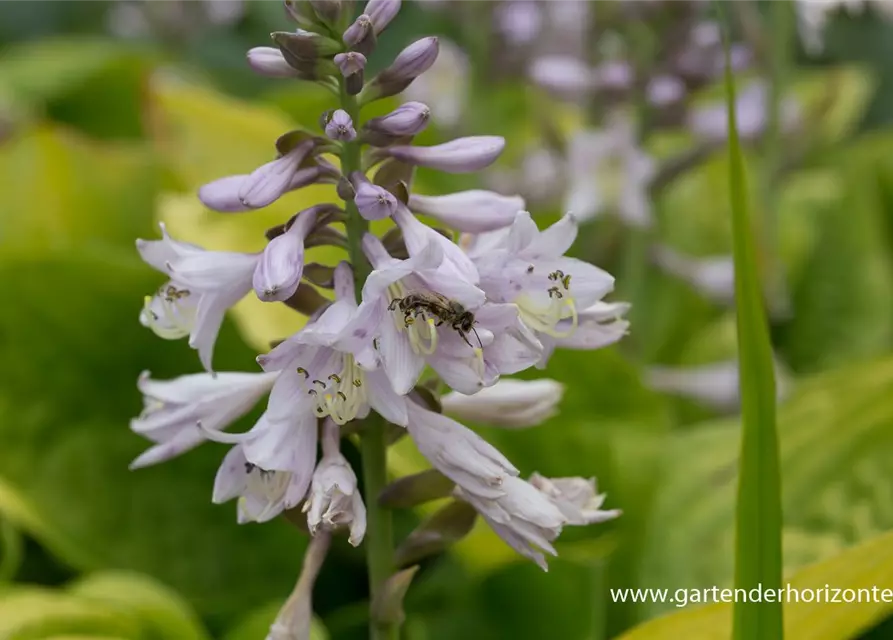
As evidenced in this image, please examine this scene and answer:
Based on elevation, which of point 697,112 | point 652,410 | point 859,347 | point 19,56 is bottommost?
point 19,56

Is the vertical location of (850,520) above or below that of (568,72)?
below

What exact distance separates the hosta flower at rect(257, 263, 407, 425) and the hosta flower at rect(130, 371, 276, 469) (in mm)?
57

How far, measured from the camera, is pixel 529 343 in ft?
1.46

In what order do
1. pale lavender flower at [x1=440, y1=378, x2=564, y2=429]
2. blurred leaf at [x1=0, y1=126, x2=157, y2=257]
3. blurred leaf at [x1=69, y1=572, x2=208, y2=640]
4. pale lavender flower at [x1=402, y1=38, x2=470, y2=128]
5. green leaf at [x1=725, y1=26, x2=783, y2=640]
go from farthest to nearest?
pale lavender flower at [x1=402, y1=38, x2=470, y2=128]
blurred leaf at [x1=0, y1=126, x2=157, y2=257]
blurred leaf at [x1=69, y1=572, x2=208, y2=640]
pale lavender flower at [x1=440, y1=378, x2=564, y2=429]
green leaf at [x1=725, y1=26, x2=783, y2=640]

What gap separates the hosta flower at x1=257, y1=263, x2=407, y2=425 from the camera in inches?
17.1

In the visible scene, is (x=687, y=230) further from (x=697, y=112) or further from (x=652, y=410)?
(x=652, y=410)

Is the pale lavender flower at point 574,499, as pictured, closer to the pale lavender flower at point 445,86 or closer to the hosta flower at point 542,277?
the hosta flower at point 542,277

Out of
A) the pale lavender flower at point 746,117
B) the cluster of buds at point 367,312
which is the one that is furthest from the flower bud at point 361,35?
the pale lavender flower at point 746,117

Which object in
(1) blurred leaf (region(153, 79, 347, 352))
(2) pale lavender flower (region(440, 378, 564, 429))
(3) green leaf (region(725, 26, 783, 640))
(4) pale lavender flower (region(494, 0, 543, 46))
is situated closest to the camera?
(3) green leaf (region(725, 26, 783, 640))

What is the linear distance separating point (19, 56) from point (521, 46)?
103 centimetres

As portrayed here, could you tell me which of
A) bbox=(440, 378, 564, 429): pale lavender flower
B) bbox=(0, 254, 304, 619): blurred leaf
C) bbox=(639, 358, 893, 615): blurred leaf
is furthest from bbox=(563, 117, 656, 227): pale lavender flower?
bbox=(440, 378, 564, 429): pale lavender flower

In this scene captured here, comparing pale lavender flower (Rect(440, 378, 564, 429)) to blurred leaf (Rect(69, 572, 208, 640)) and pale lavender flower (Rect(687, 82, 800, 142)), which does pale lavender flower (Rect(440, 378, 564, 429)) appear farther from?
pale lavender flower (Rect(687, 82, 800, 142))

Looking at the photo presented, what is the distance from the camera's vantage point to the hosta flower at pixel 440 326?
430 millimetres

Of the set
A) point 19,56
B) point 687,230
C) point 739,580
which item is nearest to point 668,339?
point 687,230
